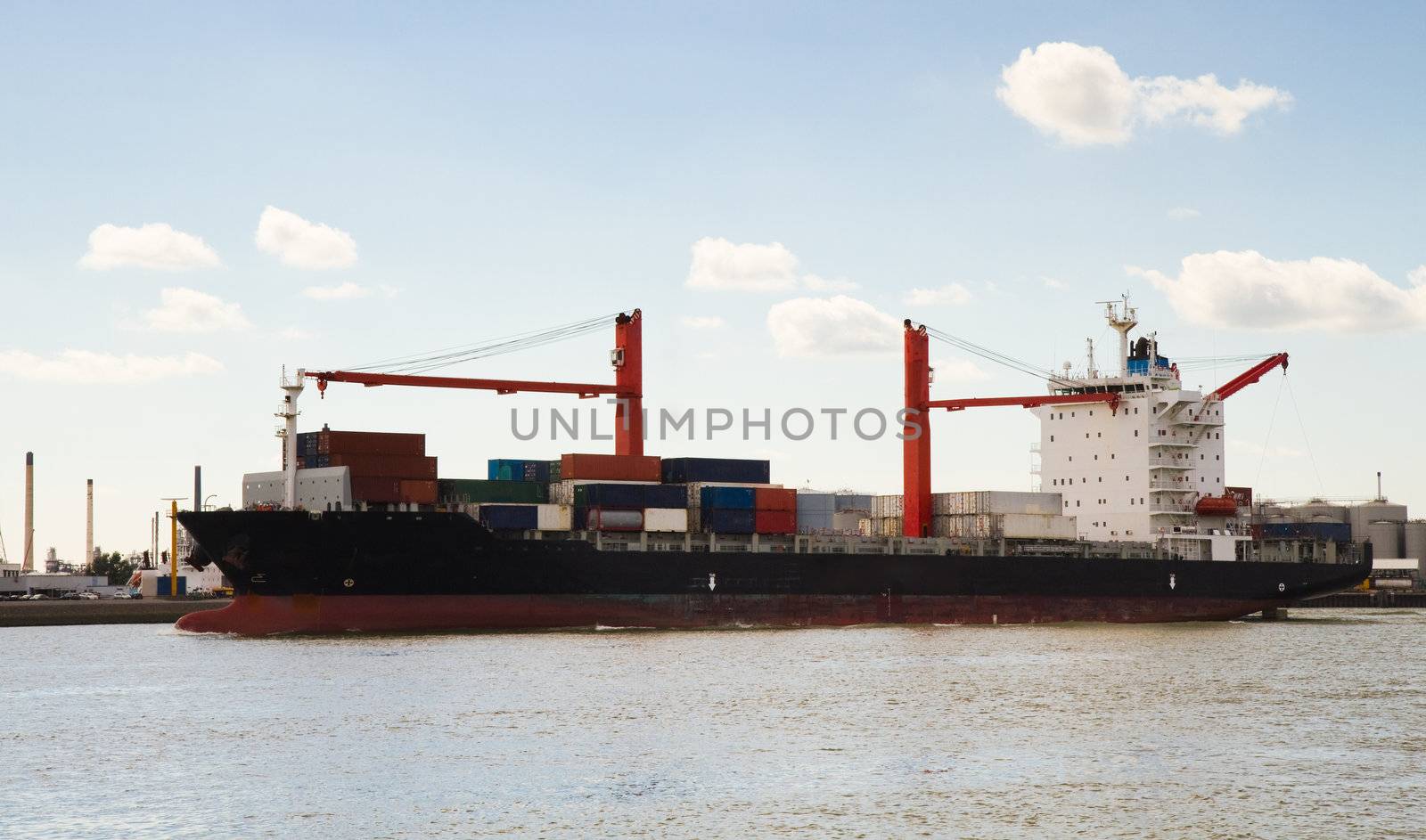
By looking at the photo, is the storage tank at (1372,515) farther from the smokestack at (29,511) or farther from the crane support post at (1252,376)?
the smokestack at (29,511)

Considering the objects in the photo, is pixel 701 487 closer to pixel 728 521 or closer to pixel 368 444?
pixel 728 521

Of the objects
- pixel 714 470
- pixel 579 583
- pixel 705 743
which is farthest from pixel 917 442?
pixel 705 743

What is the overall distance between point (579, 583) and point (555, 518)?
7.44 feet

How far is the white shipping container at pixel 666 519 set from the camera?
47.6 metres

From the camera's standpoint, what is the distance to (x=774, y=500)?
4994cm

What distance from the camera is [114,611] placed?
69.6m

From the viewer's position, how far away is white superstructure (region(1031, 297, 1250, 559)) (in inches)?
2307

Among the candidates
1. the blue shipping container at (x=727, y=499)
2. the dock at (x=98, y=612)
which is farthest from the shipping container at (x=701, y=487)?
the dock at (x=98, y=612)

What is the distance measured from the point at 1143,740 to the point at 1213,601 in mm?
35844

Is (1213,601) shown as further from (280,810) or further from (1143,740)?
(280,810)

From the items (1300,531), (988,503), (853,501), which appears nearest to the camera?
(988,503)

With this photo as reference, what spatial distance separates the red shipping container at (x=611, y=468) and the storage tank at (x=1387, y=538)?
87.8 m

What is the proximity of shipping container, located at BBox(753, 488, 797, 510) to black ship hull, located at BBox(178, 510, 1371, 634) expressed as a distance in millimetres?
1701

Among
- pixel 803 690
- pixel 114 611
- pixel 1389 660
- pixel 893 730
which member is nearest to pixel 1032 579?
pixel 1389 660
